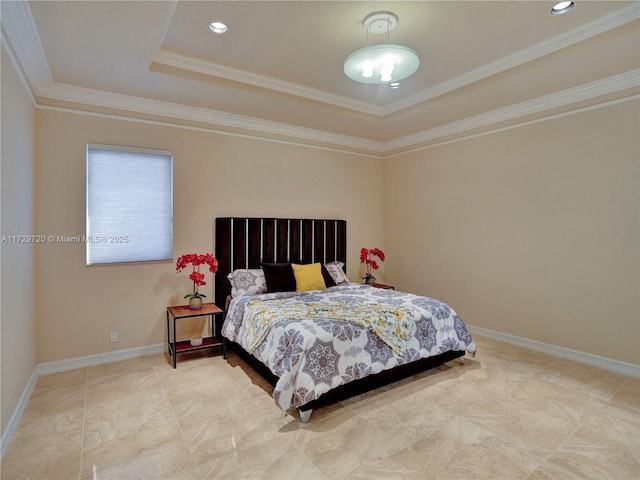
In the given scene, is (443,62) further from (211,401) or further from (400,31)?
(211,401)

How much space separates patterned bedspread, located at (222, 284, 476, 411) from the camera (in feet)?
8.45

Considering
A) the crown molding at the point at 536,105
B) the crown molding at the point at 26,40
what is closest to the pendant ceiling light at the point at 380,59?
the crown molding at the point at 536,105

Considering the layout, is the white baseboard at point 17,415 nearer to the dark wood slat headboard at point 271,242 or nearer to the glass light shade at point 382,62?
the dark wood slat headboard at point 271,242

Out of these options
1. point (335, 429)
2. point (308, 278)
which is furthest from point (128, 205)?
point (335, 429)

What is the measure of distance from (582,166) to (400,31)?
2.36 meters

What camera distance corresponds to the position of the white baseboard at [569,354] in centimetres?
335

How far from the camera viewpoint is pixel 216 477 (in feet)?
6.56

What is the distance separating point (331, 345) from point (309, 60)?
252 cm

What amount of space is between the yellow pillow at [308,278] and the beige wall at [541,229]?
1.77 m

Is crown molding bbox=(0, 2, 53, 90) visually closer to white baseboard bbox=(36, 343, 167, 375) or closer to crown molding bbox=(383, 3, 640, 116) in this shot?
white baseboard bbox=(36, 343, 167, 375)

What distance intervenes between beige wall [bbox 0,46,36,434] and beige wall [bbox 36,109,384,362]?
201 mm

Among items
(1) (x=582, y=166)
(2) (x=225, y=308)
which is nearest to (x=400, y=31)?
(1) (x=582, y=166)

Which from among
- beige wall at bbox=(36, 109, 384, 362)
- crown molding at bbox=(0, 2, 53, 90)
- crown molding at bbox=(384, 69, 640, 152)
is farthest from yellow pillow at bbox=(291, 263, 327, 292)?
crown molding at bbox=(0, 2, 53, 90)

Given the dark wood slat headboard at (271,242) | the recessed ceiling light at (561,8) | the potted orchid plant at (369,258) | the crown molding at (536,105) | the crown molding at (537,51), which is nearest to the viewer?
the recessed ceiling light at (561,8)
